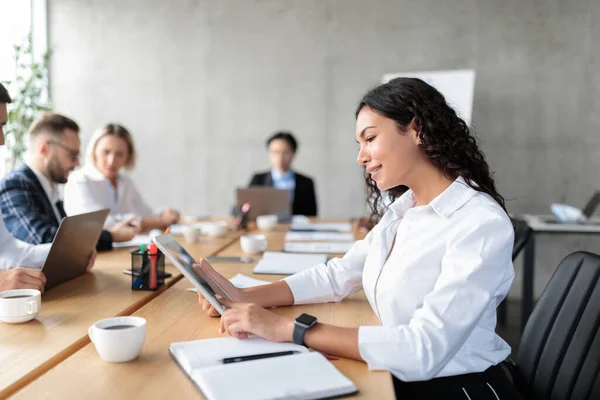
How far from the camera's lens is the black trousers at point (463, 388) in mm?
1238

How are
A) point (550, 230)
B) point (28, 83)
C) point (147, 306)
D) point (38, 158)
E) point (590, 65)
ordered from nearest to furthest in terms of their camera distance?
1. point (147, 306)
2. point (38, 158)
3. point (550, 230)
4. point (28, 83)
5. point (590, 65)

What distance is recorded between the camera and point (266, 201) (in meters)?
3.49

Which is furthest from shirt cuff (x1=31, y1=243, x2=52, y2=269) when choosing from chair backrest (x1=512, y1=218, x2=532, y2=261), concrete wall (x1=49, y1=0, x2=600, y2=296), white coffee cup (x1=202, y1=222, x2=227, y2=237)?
concrete wall (x1=49, y1=0, x2=600, y2=296)

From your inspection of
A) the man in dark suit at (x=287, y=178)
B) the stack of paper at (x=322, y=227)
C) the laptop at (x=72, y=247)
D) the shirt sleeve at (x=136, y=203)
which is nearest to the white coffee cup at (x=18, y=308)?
the laptop at (x=72, y=247)

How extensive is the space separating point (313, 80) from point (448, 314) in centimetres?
413

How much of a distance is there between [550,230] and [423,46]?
78.1 inches

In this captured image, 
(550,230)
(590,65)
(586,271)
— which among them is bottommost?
(550,230)

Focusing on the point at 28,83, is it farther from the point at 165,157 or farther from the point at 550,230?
the point at 550,230

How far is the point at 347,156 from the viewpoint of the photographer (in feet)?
16.6

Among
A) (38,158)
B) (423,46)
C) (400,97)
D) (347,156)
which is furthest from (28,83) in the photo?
(400,97)

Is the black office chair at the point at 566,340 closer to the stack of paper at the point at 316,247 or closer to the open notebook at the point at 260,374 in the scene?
the open notebook at the point at 260,374

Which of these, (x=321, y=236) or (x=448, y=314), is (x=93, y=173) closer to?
(x=321, y=236)

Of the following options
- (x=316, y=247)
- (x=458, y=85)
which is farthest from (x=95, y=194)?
(x=458, y=85)

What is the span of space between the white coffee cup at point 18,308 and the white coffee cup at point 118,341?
1.07 feet
